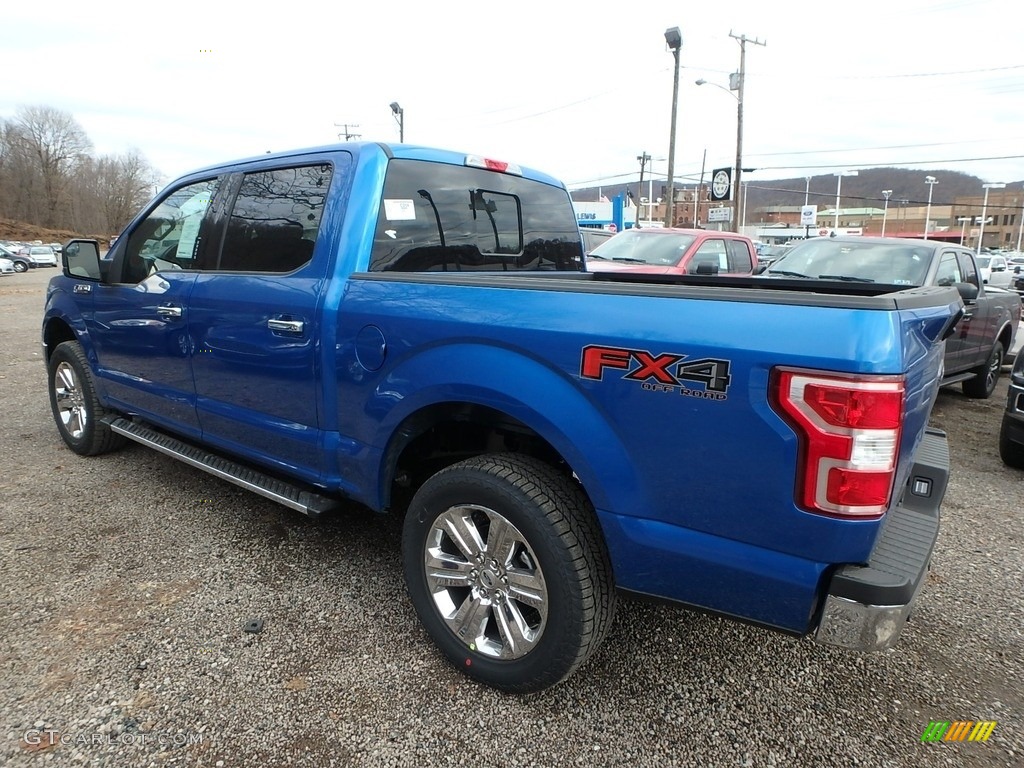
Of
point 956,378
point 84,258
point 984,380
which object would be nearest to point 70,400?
point 84,258

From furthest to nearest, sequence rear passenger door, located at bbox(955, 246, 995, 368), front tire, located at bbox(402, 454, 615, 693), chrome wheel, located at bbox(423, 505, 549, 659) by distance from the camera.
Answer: rear passenger door, located at bbox(955, 246, 995, 368) < chrome wheel, located at bbox(423, 505, 549, 659) < front tire, located at bbox(402, 454, 615, 693)

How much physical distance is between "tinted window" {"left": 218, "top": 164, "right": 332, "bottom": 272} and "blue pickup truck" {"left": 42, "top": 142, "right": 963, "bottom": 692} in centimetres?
1

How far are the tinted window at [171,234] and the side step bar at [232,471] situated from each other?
3.08 feet

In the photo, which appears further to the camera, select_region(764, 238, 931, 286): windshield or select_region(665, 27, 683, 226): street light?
select_region(665, 27, 683, 226): street light

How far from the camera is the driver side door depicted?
3529mm

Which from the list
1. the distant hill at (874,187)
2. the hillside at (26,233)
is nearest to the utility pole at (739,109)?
the distant hill at (874,187)

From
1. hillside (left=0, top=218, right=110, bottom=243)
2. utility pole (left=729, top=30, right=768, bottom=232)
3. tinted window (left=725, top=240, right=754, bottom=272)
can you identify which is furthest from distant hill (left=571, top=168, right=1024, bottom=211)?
tinted window (left=725, top=240, right=754, bottom=272)

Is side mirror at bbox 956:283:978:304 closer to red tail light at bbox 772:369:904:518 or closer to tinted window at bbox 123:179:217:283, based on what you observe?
red tail light at bbox 772:369:904:518

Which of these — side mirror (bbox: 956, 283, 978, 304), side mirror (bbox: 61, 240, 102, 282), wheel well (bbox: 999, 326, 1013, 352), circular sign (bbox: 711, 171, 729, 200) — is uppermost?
circular sign (bbox: 711, 171, 729, 200)

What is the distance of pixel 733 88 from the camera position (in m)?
27.1

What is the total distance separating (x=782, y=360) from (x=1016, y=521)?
3.50 meters

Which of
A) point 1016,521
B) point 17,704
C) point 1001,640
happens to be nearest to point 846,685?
point 1001,640

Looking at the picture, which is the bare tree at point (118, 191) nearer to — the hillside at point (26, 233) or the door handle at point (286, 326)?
the hillside at point (26, 233)

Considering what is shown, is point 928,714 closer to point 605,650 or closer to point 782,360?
point 605,650
